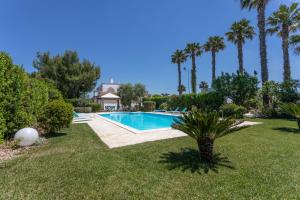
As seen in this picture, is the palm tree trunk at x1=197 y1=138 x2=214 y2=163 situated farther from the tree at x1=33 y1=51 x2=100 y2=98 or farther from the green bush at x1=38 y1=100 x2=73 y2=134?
the tree at x1=33 y1=51 x2=100 y2=98

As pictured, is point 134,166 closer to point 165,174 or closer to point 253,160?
point 165,174

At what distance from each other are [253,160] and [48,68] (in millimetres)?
34497

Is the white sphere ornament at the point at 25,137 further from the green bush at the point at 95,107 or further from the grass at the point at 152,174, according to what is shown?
the green bush at the point at 95,107

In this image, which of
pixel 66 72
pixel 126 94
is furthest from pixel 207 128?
pixel 126 94

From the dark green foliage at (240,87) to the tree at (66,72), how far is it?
24.7 metres

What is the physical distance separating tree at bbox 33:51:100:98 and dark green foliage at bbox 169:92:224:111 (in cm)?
1707

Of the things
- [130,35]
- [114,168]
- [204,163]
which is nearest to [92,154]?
[114,168]

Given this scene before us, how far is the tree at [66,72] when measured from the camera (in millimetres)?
→ 30984

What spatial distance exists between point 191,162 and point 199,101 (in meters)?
20.0

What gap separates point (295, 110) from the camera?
951 centimetres

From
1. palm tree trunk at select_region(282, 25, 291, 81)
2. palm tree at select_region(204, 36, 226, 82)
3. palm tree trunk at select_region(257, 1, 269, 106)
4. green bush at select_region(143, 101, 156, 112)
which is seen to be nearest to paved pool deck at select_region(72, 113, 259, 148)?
palm tree trunk at select_region(257, 1, 269, 106)

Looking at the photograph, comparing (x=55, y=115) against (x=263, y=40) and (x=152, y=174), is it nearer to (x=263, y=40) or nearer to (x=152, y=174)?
(x=152, y=174)

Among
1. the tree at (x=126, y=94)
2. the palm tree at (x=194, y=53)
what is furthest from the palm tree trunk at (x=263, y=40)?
the tree at (x=126, y=94)

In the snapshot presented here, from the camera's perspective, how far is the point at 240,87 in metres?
18.8
